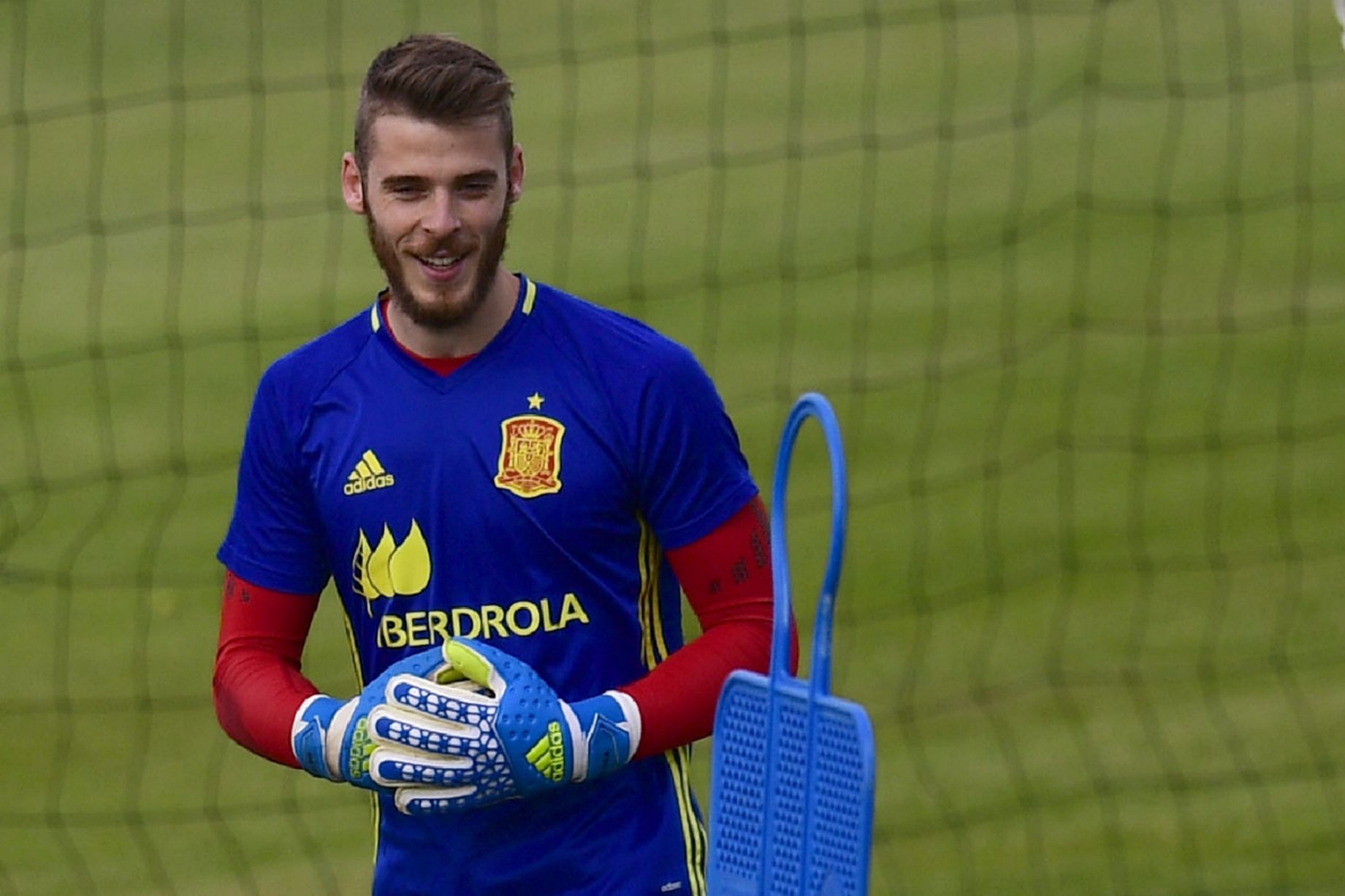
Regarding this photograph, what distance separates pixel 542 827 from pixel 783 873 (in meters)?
0.86

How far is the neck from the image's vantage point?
3.89 m

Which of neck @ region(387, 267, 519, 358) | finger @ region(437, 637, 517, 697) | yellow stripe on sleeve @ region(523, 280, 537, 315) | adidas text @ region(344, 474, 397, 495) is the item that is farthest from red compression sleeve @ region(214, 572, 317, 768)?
yellow stripe on sleeve @ region(523, 280, 537, 315)

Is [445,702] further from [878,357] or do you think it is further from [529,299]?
[878,357]

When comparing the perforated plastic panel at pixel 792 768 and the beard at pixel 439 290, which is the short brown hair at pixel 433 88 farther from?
the perforated plastic panel at pixel 792 768

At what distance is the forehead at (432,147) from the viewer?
12.2 ft

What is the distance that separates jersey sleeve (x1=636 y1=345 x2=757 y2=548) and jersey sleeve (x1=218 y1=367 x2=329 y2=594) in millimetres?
571

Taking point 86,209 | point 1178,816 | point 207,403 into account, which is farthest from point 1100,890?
point 86,209

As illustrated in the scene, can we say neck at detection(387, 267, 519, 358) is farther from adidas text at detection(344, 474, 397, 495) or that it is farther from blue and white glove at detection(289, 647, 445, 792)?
blue and white glove at detection(289, 647, 445, 792)

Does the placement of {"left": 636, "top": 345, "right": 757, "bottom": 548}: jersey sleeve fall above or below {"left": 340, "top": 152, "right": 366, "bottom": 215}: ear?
below

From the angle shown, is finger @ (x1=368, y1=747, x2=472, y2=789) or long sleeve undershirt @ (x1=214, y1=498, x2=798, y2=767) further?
long sleeve undershirt @ (x1=214, y1=498, x2=798, y2=767)

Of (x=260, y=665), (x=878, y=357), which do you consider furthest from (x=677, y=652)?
(x=878, y=357)

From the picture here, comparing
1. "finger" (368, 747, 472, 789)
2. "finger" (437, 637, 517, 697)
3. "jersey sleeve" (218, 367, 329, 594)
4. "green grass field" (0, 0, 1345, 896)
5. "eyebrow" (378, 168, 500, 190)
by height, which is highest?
"eyebrow" (378, 168, 500, 190)

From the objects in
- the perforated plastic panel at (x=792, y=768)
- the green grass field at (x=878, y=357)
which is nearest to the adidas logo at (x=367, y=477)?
the perforated plastic panel at (x=792, y=768)

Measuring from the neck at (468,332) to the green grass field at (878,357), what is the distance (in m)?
3.18
